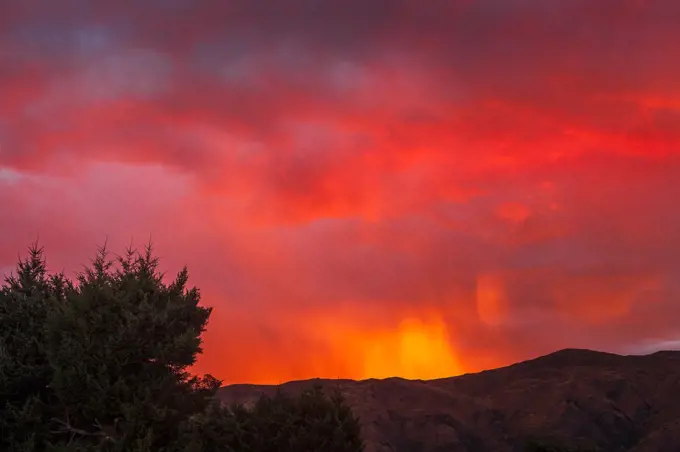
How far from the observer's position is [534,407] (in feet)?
386

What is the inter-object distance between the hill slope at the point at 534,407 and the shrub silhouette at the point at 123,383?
241 ft

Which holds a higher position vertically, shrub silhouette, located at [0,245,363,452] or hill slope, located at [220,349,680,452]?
hill slope, located at [220,349,680,452]

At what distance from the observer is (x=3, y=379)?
3064 centimetres

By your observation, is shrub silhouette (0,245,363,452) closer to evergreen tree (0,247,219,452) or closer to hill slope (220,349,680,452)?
evergreen tree (0,247,219,452)

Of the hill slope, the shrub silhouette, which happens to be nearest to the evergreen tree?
the shrub silhouette

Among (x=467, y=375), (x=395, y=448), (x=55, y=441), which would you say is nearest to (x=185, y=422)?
(x=55, y=441)

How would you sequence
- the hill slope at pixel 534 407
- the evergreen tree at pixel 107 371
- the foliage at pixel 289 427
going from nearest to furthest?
the evergreen tree at pixel 107 371
the foliage at pixel 289 427
the hill slope at pixel 534 407

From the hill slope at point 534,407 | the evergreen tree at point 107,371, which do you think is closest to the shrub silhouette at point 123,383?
the evergreen tree at point 107,371

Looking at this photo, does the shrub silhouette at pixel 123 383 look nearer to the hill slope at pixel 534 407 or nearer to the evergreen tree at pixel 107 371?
the evergreen tree at pixel 107 371

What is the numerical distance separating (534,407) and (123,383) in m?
101

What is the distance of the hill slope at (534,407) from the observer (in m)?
108

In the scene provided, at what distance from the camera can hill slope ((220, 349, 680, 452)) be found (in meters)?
108

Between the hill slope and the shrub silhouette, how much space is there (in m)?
73.5

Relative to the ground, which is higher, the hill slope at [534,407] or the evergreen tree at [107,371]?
the hill slope at [534,407]
